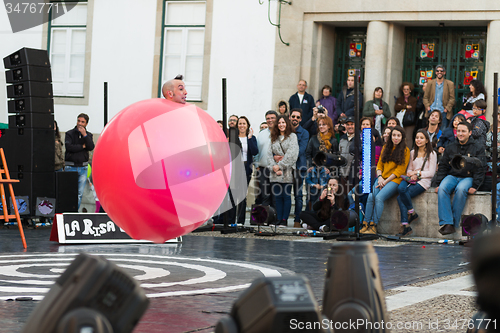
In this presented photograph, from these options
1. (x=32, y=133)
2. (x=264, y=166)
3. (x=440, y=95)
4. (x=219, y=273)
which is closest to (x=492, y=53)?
(x=440, y=95)

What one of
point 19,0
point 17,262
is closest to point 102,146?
point 17,262

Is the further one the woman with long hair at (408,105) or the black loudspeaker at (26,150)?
the woman with long hair at (408,105)

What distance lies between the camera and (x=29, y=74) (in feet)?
46.0

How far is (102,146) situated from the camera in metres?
5.84

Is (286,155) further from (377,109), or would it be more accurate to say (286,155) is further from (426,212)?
(377,109)

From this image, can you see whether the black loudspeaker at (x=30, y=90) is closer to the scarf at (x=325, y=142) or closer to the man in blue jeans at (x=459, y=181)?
the scarf at (x=325, y=142)

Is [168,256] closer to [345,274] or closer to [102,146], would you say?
[102,146]

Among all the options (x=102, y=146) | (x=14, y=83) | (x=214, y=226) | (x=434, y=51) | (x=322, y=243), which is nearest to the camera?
(x=102, y=146)

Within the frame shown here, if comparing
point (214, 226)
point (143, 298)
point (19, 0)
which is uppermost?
point (19, 0)

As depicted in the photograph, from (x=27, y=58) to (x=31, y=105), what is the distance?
948mm

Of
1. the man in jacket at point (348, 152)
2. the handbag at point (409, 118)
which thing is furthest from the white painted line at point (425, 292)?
the handbag at point (409, 118)

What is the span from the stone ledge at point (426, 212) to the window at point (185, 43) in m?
8.71

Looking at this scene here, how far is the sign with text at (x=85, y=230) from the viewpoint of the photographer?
10.0 m

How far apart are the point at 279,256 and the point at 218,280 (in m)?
2.46
